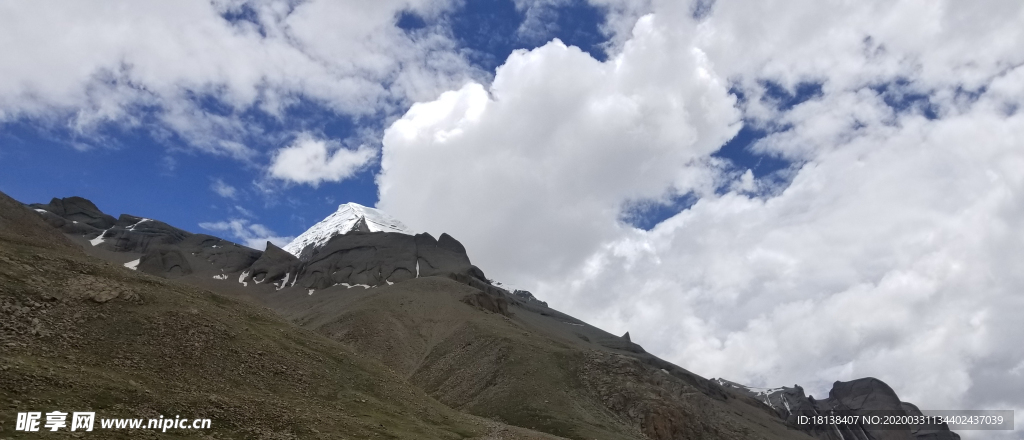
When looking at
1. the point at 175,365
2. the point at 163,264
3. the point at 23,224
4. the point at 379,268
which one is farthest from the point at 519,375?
the point at 163,264

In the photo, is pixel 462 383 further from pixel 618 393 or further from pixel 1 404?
pixel 1 404

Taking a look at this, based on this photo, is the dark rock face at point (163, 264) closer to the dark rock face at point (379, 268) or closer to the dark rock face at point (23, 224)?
the dark rock face at point (379, 268)

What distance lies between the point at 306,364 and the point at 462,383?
128 feet

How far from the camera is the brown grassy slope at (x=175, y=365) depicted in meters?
35.1

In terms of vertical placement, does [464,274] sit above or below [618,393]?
above

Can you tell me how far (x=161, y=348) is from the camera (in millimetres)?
45031

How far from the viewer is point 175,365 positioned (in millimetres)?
44000

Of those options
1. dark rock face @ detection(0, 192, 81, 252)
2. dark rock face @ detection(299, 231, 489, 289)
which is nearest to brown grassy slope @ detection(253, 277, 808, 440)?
dark rock face @ detection(0, 192, 81, 252)

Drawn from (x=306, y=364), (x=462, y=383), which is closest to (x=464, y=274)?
(x=462, y=383)

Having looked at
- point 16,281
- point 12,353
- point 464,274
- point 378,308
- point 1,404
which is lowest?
point 1,404

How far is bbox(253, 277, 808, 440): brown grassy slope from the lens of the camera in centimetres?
8056

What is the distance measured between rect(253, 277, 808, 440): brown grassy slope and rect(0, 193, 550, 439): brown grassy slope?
1859 cm

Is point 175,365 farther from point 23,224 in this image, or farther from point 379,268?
point 379,268

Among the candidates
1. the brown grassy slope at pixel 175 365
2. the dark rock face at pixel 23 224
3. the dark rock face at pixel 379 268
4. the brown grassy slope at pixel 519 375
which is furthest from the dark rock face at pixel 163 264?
the brown grassy slope at pixel 175 365
